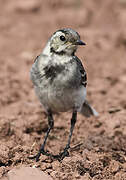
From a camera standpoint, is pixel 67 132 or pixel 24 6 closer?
pixel 67 132

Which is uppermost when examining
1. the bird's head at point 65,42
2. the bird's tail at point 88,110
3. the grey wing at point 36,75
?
the bird's head at point 65,42

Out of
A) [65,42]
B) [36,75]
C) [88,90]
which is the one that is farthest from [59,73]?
[88,90]

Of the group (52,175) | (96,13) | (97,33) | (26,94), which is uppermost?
(96,13)

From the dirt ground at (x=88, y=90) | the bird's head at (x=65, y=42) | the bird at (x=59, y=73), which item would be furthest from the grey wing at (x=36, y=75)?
the dirt ground at (x=88, y=90)

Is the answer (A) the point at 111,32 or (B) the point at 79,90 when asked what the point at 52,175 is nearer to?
(B) the point at 79,90

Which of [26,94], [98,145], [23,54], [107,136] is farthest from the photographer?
[23,54]

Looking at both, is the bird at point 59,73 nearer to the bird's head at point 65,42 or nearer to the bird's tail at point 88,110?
the bird's head at point 65,42

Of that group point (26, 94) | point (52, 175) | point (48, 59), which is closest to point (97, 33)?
point (26, 94)

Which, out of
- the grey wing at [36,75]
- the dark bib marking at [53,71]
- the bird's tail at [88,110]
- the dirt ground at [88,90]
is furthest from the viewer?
the bird's tail at [88,110]

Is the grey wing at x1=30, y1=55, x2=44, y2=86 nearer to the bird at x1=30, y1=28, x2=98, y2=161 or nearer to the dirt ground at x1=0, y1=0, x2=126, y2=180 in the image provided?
the bird at x1=30, y1=28, x2=98, y2=161
